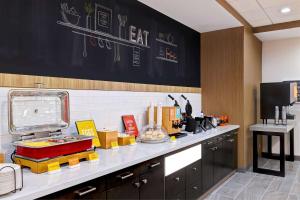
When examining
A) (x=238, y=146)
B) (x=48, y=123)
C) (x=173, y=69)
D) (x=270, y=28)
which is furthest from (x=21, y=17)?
(x=270, y=28)

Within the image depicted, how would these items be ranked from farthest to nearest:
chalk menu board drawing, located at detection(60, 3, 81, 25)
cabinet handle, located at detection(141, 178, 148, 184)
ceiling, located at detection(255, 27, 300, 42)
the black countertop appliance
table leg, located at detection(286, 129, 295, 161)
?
table leg, located at detection(286, 129, 295, 161)
ceiling, located at detection(255, 27, 300, 42)
the black countertop appliance
chalk menu board drawing, located at detection(60, 3, 81, 25)
cabinet handle, located at detection(141, 178, 148, 184)

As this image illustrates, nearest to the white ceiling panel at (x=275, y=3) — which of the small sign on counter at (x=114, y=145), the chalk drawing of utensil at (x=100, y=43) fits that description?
the chalk drawing of utensil at (x=100, y=43)

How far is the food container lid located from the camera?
70.0 inches

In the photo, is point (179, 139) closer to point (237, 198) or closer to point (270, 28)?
point (237, 198)

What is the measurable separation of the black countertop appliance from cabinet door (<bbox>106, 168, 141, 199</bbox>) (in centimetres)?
369

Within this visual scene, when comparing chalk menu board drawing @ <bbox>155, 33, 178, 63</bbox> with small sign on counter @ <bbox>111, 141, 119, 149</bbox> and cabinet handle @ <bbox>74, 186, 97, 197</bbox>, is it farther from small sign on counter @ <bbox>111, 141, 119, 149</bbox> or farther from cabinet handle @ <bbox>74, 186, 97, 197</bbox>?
cabinet handle @ <bbox>74, 186, 97, 197</bbox>

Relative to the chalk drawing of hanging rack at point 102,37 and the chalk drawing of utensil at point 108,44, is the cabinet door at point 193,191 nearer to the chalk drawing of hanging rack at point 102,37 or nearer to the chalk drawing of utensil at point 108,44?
the chalk drawing of hanging rack at point 102,37

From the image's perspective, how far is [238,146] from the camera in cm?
439

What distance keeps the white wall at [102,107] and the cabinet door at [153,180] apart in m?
0.76

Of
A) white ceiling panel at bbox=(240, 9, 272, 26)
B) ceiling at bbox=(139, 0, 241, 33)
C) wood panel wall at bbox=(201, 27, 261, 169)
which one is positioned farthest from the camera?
wood panel wall at bbox=(201, 27, 261, 169)

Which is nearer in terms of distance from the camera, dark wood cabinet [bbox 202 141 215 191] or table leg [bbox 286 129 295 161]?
dark wood cabinet [bbox 202 141 215 191]

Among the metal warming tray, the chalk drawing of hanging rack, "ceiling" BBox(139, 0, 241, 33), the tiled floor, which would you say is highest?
Result: "ceiling" BBox(139, 0, 241, 33)

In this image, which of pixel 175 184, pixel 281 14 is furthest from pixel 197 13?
pixel 175 184

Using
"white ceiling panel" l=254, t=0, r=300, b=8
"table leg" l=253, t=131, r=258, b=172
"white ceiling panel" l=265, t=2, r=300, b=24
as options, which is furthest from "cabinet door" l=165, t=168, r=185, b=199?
"white ceiling panel" l=265, t=2, r=300, b=24
